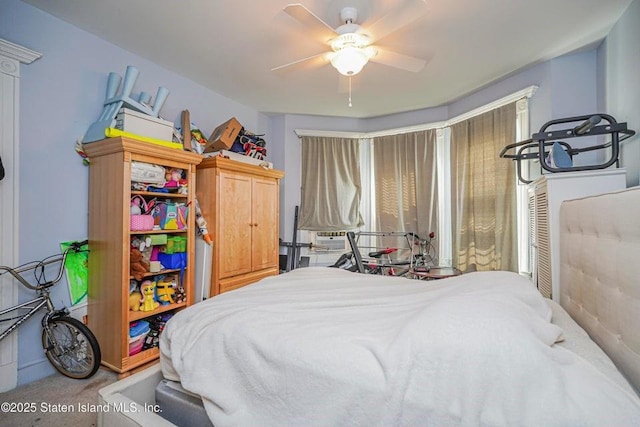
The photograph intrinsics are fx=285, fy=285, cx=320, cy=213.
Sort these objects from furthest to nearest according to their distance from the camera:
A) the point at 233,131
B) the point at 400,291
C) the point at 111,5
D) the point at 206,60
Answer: the point at 233,131
the point at 206,60
the point at 111,5
the point at 400,291

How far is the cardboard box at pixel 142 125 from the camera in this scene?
7.05 feet

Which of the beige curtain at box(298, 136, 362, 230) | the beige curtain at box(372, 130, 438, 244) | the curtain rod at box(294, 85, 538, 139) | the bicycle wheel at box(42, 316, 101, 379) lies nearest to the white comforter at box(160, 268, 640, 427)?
the bicycle wheel at box(42, 316, 101, 379)

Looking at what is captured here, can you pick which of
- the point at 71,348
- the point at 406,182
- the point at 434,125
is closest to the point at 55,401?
the point at 71,348

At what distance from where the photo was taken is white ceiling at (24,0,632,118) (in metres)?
1.96

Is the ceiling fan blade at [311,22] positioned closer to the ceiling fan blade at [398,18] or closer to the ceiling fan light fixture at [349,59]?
the ceiling fan light fixture at [349,59]

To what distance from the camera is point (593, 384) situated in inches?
28.7

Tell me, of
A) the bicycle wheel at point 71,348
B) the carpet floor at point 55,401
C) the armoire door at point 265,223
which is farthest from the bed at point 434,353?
the armoire door at point 265,223

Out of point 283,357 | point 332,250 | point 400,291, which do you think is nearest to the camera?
point 283,357

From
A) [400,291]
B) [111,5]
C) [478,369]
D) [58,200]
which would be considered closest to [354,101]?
[111,5]

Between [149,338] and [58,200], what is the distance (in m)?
1.26

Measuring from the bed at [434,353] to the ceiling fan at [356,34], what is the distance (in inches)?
53.6

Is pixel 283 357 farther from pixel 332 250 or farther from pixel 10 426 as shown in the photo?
pixel 332 250

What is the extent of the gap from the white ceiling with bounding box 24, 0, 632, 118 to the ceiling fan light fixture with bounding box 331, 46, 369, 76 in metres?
0.23

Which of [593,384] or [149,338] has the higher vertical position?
[593,384]
